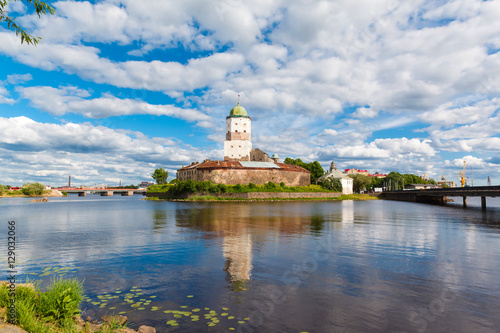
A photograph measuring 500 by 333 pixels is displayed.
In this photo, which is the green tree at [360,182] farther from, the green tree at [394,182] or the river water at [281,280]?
the river water at [281,280]

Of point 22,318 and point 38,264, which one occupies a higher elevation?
point 22,318

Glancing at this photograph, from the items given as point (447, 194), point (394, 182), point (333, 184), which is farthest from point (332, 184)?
point (394, 182)

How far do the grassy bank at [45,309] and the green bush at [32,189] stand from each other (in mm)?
140426

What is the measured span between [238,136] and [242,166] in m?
18.5

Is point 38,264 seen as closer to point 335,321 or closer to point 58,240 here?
point 58,240

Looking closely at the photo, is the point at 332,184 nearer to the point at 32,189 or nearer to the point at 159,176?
the point at 159,176

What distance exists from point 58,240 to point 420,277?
21087 millimetres

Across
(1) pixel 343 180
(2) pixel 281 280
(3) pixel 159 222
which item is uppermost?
(1) pixel 343 180

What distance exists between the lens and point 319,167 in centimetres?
12519

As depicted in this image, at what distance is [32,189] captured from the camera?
123 meters

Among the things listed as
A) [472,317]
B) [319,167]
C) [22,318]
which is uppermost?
[319,167]

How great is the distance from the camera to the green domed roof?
384 ft

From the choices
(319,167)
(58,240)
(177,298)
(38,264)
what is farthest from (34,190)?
(177,298)

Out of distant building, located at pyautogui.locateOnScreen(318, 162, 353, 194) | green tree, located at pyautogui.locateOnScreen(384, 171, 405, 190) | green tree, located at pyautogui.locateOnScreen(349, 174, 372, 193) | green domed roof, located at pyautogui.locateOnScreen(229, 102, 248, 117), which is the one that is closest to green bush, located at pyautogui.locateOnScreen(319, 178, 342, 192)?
distant building, located at pyautogui.locateOnScreen(318, 162, 353, 194)
